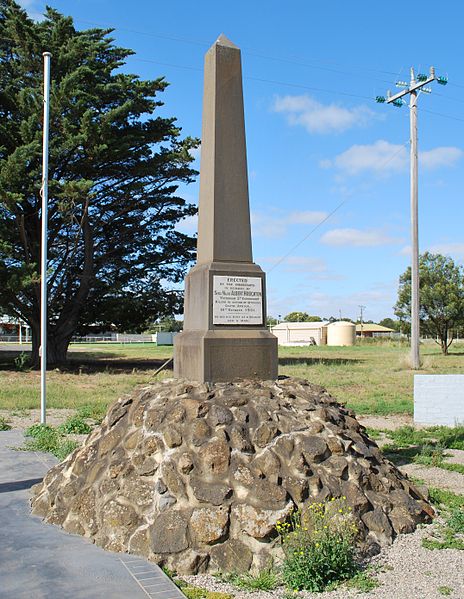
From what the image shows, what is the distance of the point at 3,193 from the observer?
22188 millimetres

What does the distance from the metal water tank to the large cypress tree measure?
48100 mm

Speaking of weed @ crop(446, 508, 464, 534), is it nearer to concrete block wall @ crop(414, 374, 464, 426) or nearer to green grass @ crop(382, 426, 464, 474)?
green grass @ crop(382, 426, 464, 474)

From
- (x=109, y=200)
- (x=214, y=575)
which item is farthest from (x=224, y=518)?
(x=109, y=200)

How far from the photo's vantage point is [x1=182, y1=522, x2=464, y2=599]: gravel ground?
14.0 ft

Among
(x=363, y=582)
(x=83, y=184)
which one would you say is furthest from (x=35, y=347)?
(x=363, y=582)

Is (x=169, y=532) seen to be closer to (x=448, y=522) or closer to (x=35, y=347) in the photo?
(x=448, y=522)

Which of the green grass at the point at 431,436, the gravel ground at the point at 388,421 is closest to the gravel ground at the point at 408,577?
the green grass at the point at 431,436

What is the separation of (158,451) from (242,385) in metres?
1.29

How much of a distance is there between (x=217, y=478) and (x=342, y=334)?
7080 centimetres

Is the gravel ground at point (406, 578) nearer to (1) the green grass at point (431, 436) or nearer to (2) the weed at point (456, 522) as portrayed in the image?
(2) the weed at point (456, 522)

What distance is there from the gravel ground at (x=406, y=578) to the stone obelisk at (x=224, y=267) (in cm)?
243

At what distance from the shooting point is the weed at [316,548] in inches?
176

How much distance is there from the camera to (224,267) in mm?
7105

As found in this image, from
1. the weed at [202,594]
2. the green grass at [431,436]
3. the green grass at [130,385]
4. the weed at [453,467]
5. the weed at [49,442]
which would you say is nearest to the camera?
the weed at [202,594]
